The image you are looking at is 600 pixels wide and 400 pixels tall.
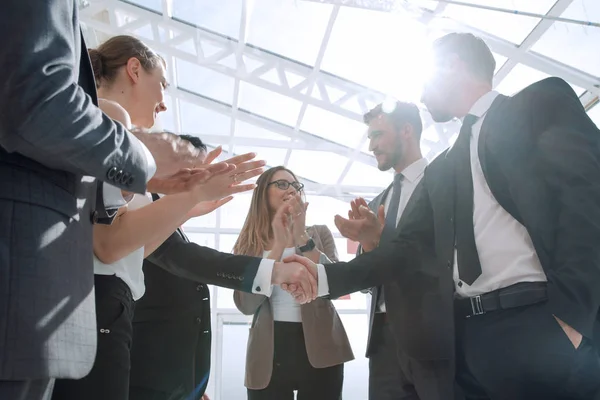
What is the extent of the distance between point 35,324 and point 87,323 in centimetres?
11

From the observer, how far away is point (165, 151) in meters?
1.12

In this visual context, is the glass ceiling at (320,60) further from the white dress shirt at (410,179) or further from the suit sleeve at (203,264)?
the suit sleeve at (203,264)

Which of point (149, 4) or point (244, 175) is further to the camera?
point (149, 4)

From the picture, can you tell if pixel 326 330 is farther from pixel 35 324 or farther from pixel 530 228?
pixel 35 324

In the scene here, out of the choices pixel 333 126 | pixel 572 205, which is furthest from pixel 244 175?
pixel 333 126

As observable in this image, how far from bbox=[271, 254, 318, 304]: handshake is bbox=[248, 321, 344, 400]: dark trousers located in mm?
295

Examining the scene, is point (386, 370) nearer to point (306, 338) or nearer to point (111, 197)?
point (306, 338)

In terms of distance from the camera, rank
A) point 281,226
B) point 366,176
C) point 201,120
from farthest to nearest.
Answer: point 366,176, point 201,120, point 281,226

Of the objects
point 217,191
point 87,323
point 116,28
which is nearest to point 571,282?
point 217,191

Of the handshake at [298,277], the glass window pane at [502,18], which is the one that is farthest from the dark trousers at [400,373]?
the glass window pane at [502,18]

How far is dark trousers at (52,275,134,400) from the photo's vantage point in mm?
1012

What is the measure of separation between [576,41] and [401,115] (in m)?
3.19

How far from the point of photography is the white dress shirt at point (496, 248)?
1332mm

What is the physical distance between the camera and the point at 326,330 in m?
2.29
